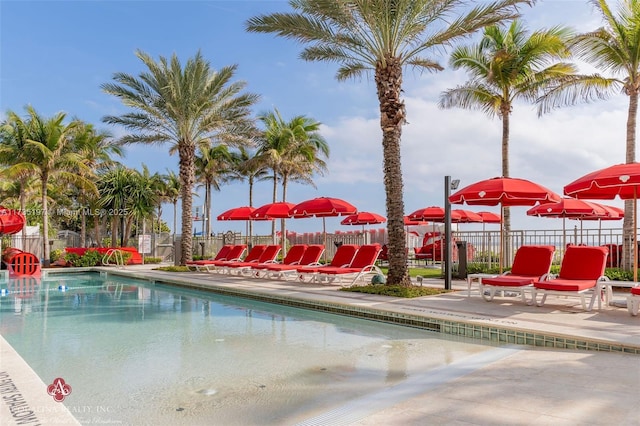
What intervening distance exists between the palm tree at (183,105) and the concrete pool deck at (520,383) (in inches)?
560

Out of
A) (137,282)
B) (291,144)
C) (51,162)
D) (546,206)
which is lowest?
(137,282)

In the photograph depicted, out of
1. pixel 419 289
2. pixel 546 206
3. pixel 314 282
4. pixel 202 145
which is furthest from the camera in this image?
pixel 202 145

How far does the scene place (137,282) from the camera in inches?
682

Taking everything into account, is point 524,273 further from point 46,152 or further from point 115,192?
point 115,192

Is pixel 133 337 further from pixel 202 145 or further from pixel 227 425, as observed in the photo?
pixel 202 145

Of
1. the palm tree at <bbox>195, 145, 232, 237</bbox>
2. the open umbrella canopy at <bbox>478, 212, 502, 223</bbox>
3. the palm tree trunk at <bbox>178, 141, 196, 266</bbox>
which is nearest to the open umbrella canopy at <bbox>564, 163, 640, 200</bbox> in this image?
the open umbrella canopy at <bbox>478, 212, 502, 223</bbox>

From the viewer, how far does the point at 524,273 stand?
31.3 ft

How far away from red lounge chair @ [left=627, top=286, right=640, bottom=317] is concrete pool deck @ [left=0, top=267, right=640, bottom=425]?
196mm

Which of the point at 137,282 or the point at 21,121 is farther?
the point at 21,121

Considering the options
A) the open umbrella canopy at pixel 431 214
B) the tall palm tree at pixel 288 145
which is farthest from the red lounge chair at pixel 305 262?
the tall palm tree at pixel 288 145

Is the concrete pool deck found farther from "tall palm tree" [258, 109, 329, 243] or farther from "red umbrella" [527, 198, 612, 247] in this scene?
"tall palm tree" [258, 109, 329, 243]

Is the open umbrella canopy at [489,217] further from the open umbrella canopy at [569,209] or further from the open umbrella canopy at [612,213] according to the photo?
the open umbrella canopy at [569,209]

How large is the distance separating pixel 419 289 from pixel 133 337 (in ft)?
20.5

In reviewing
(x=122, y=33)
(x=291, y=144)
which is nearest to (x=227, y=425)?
(x=122, y=33)
